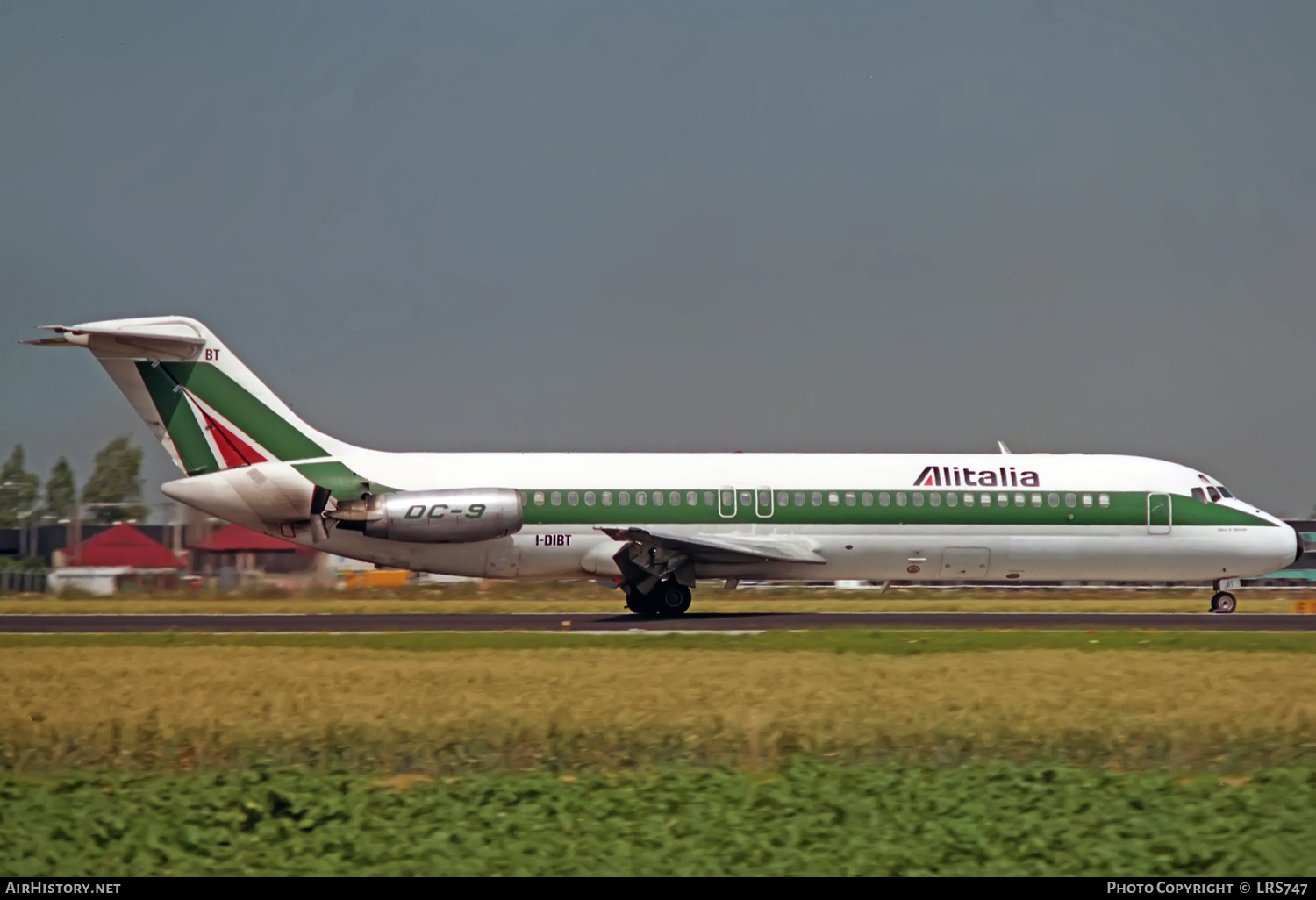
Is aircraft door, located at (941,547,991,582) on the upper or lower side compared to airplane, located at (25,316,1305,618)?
lower

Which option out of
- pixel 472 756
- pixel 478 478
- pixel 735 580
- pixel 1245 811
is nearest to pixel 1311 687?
pixel 1245 811

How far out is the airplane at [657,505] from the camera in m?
31.3

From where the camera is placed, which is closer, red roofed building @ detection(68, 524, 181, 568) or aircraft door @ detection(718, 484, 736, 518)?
aircraft door @ detection(718, 484, 736, 518)

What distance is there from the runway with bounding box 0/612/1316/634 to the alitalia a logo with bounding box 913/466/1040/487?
302 centimetres

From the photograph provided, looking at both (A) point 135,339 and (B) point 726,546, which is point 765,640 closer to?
(B) point 726,546

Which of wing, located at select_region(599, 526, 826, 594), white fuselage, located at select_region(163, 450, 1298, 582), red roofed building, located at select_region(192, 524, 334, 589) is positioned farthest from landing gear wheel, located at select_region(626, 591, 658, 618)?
red roofed building, located at select_region(192, 524, 334, 589)

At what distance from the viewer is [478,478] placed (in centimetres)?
3212

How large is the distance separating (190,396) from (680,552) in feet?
36.6

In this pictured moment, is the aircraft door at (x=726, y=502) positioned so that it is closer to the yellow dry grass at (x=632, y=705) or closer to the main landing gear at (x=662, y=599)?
the main landing gear at (x=662, y=599)

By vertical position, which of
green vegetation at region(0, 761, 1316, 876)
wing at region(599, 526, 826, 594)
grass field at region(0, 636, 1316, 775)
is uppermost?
wing at region(599, 526, 826, 594)

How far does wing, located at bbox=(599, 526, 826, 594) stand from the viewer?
31.3m

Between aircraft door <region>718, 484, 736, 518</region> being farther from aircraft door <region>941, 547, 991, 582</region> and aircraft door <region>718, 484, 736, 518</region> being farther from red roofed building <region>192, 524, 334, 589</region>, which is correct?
red roofed building <region>192, 524, 334, 589</region>
